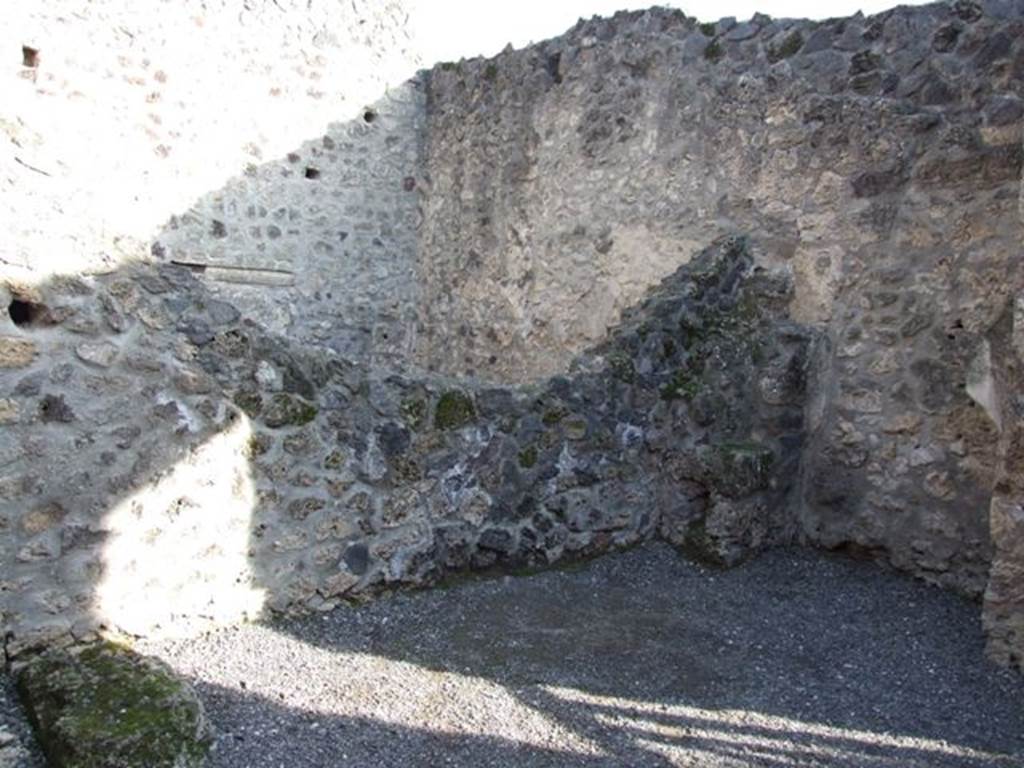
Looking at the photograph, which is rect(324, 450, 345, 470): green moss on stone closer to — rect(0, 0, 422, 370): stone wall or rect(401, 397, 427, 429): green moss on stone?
rect(401, 397, 427, 429): green moss on stone

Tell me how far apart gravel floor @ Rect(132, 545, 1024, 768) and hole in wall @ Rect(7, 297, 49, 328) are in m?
1.25

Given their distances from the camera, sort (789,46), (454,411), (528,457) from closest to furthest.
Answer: (454,411), (528,457), (789,46)

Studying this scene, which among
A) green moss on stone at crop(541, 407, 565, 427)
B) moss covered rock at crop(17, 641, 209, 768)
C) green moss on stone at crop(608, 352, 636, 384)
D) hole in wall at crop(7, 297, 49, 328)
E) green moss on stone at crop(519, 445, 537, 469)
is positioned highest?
hole in wall at crop(7, 297, 49, 328)

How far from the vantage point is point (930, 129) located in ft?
16.1

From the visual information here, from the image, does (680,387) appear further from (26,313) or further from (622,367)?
(26,313)

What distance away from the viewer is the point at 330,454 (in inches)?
166

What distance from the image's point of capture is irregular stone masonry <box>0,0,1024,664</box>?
3506 mm

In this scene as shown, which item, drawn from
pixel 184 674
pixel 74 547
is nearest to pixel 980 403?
pixel 184 674

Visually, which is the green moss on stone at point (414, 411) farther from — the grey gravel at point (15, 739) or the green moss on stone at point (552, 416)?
the grey gravel at point (15, 739)

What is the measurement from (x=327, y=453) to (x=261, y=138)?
490 cm

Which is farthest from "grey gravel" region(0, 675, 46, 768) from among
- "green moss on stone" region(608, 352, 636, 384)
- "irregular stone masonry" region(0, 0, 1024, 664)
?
"green moss on stone" region(608, 352, 636, 384)

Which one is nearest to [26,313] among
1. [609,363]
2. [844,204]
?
[609,363]

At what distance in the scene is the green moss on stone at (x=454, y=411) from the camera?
180 inches

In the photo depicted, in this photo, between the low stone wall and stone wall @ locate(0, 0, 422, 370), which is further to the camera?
stone wall @ locate(0, 0, 422, 370)
